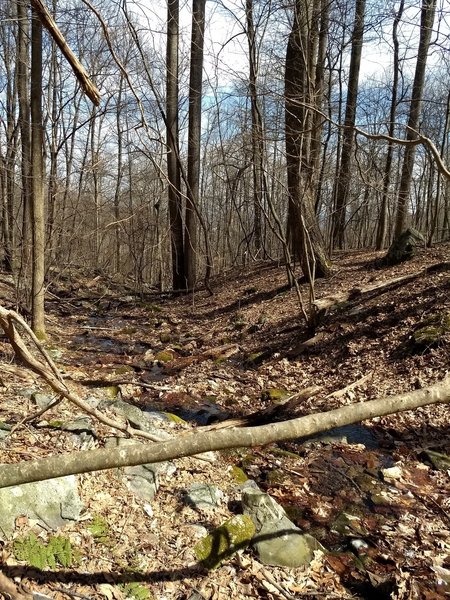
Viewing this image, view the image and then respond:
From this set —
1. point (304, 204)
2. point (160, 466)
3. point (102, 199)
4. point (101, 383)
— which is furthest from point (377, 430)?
point (102, 199)

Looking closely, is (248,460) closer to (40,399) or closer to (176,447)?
(40,399)

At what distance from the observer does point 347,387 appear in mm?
6082

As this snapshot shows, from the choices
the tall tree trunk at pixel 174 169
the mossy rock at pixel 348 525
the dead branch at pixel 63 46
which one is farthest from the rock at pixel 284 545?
the tall tree trunk at pixel 174 169

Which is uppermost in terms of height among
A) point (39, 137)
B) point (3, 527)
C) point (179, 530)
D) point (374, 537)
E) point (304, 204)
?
point (39, 137)

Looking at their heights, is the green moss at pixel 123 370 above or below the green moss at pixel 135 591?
above

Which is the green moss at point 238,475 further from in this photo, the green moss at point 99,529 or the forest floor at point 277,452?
the green moss at point 99,529

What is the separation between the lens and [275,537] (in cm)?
341

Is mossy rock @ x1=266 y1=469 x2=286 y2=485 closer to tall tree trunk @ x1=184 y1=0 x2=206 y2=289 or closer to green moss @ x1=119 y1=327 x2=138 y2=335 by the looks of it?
green moss @ x1=119 y1=327 x2=138 y2=335

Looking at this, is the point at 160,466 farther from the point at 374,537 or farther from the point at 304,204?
the point at 304,204

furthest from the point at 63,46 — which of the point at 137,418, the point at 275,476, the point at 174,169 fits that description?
the point at 174,169

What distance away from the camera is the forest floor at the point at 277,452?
3000 millimetres

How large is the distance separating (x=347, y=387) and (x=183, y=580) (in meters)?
3.80

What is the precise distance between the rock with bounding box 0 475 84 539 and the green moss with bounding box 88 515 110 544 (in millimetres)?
124

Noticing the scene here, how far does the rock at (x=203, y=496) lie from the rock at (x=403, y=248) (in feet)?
28.0
